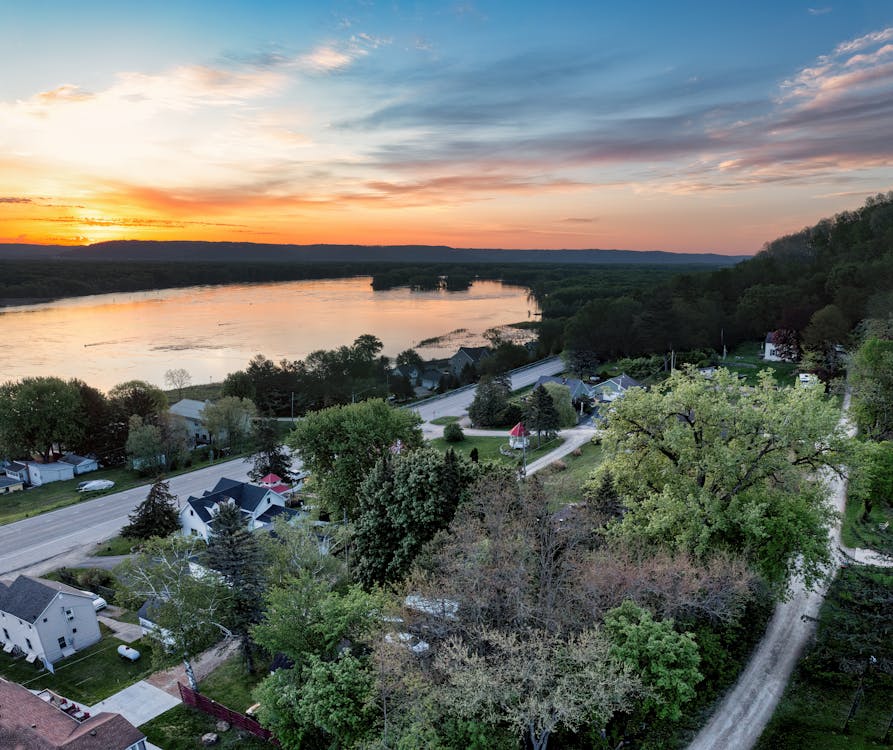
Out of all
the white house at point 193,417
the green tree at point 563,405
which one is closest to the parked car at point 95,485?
the white house at point 193,417

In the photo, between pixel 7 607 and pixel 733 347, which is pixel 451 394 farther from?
pixel 7 607

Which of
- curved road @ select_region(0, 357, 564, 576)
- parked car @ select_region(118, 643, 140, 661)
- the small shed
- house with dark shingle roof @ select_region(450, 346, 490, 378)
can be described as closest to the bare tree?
curved road @ select_region(0, 357, 564, 576)

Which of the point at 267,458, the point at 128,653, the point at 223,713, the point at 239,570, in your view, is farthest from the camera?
the point at 267,458

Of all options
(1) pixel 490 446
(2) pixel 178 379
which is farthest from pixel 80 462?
(1) pixel 490 446

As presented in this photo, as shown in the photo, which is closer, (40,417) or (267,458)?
(267,458)

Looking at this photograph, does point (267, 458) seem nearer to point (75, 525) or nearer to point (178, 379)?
point (75, 525)
